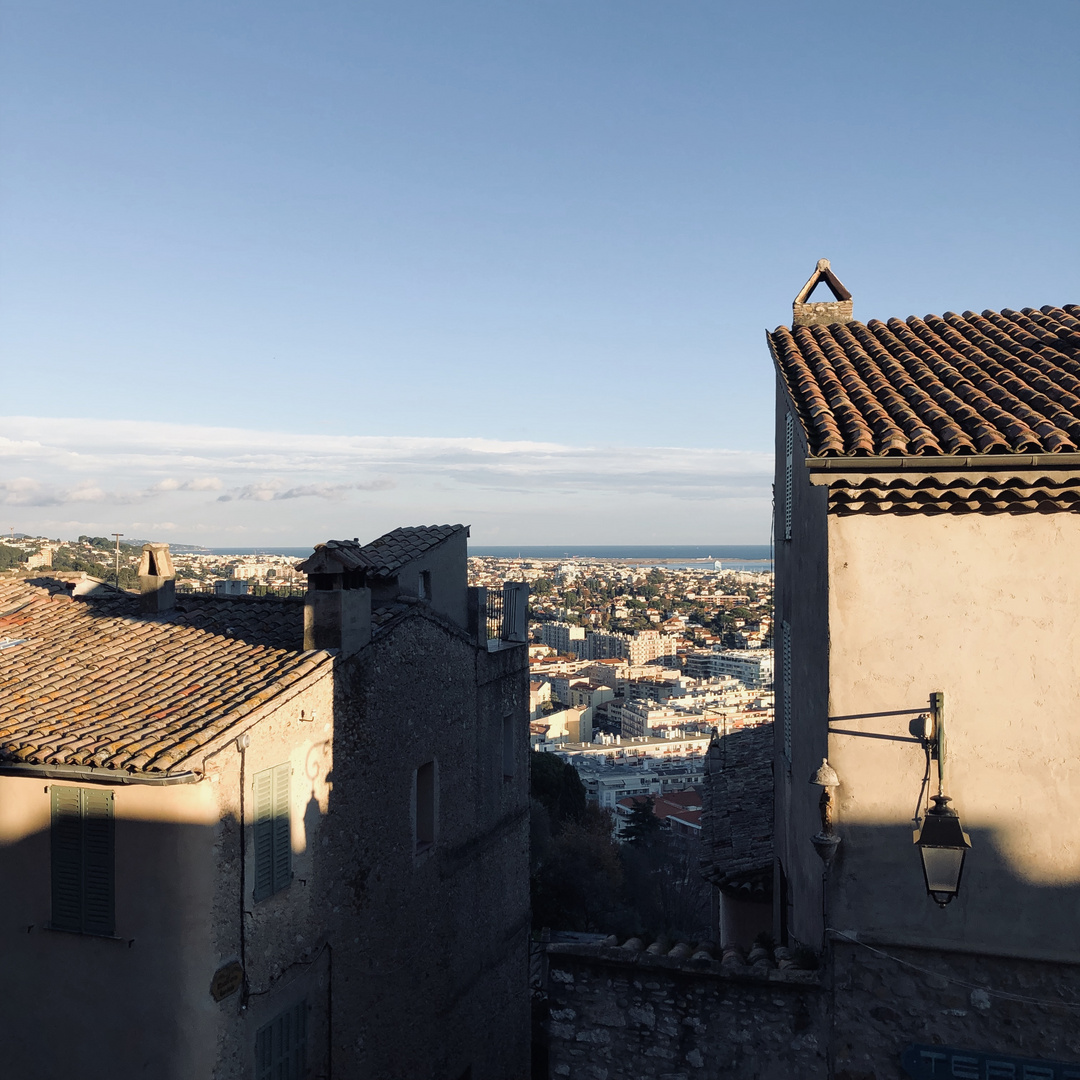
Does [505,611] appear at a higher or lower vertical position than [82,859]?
higher

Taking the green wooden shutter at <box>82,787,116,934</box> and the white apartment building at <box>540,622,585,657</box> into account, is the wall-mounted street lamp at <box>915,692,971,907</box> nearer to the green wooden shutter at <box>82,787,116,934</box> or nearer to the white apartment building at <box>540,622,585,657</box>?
the green wooden shutter at <box>82,787,116,934</box>

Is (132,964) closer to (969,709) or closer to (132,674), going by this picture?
(132,674)

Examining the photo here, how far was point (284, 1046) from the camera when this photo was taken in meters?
8.90

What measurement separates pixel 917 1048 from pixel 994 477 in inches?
148

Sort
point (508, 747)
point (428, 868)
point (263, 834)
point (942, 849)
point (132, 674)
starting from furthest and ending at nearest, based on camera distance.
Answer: point (508, 747), point (428, 868), point (132, 674), point (263, 834), point (942, 849)

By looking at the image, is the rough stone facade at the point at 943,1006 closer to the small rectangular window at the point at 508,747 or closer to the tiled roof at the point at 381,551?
the tiled roof at the point at 381,551

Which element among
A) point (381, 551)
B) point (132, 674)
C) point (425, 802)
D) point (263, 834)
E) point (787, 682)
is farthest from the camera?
point (381, 551)

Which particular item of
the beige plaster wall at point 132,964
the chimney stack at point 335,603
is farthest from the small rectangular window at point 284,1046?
the chimney stack at point 335,603

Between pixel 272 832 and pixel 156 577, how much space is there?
4.61 m

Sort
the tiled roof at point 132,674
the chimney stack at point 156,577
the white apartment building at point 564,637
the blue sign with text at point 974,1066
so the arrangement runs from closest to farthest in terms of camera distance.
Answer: the blue sign with text at point 974,1066 < the tiled roof at point 132,674 < the chimney stack at point 156,577 < the white apartment building at point 564,637

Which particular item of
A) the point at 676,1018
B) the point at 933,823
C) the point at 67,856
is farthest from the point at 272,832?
the point at 933,823

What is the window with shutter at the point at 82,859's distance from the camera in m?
8.10

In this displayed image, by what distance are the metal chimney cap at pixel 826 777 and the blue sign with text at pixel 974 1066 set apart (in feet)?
5.75

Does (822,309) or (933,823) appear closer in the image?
(933,823)
